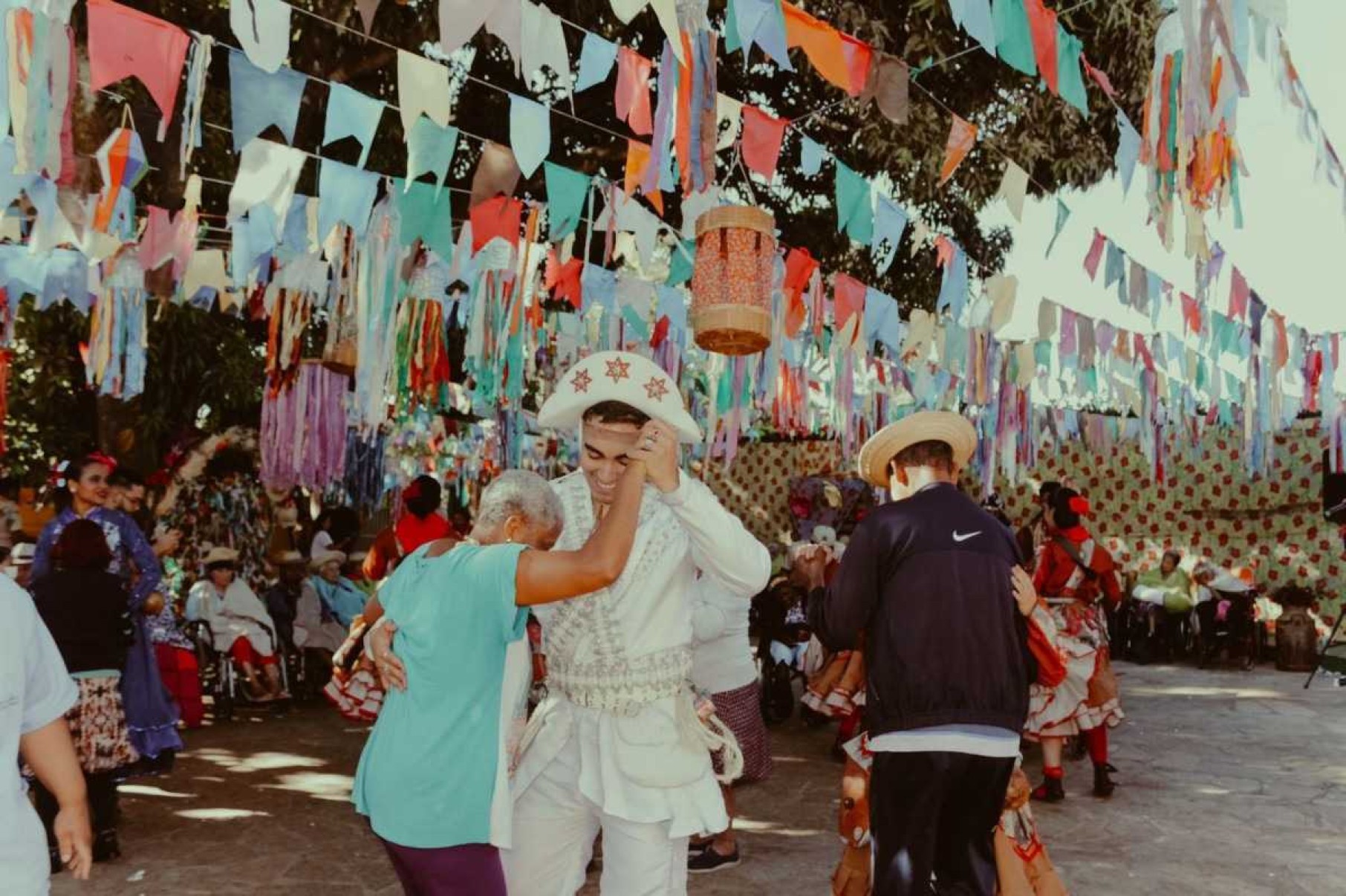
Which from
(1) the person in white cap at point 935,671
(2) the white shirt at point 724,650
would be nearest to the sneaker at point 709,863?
(2) the white shirt at point 724,650

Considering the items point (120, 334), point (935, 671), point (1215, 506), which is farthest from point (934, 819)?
point (1215, 506)

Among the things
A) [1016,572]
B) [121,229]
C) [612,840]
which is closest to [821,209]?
[121,229]

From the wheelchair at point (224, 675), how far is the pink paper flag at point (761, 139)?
5.65 metres

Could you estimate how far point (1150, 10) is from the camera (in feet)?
25.6

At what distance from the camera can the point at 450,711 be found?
2.35 m

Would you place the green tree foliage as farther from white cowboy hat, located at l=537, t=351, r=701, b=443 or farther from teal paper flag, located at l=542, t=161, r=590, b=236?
white cowboy hat, located at l=537, t=351, r=701, b=443

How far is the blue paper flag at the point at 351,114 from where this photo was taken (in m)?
3.98

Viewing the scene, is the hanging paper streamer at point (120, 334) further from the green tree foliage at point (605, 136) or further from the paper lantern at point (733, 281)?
the paper lantern at point (733, 281)

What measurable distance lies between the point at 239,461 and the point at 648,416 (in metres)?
9.41

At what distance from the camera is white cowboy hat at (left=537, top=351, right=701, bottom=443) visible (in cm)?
260

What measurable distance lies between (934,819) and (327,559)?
7.50 metres

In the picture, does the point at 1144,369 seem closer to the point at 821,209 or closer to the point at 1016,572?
the point at 821,209

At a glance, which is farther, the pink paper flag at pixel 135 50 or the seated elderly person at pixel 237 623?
the seated elderly person at pixel 237 623

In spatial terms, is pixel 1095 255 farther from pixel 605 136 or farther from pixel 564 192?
pixel 605 136
